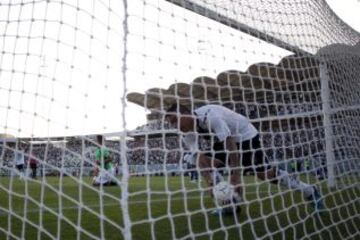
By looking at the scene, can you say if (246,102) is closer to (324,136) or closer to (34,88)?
(324,136)

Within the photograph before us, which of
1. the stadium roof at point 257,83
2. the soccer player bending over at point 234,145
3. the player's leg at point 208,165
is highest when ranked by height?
the stadium roof at point 257,83

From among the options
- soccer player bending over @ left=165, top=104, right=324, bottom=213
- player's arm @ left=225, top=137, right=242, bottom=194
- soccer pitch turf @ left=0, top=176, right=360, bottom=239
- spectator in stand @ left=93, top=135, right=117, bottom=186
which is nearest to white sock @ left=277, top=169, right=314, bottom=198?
soccer player bending over @ left=165, top=104, right=324, bottom=213

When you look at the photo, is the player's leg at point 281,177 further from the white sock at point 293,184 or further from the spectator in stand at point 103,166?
the spectator in stand at point 103,166

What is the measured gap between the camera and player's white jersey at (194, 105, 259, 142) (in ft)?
12.9

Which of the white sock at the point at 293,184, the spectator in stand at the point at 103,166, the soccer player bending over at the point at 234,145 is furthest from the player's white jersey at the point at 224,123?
the spectator in stand at the point at 103,166

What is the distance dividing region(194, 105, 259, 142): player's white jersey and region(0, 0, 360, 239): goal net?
22 mm

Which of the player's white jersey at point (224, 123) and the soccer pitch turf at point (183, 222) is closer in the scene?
the soccer pitch turf at point (183, 222)

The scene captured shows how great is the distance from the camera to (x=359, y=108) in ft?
16.3

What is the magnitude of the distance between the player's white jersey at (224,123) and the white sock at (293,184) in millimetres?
433

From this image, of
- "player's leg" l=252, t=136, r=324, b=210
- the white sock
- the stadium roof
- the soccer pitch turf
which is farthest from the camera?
the white sock

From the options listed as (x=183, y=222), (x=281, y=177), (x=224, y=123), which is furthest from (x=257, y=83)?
(x=183, y=222)

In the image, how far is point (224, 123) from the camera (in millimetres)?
4070

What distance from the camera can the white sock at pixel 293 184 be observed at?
4.32m

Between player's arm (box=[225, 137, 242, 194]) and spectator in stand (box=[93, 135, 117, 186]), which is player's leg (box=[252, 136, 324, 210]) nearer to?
player's arm (box=[225, 137, 242, 194])
